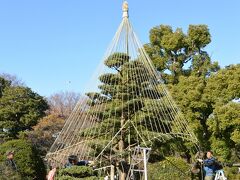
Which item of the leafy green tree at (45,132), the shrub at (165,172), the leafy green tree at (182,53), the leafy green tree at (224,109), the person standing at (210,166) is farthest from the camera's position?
the leafy green tree at (45,132)

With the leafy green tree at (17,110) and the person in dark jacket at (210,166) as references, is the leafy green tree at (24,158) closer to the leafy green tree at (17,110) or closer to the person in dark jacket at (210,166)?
the person in dark jacket at (210,166)

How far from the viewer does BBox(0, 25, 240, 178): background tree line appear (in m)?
20.9

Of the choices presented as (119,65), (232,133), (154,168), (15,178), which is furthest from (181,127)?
(232,133)

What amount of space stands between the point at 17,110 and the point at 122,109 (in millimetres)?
18555

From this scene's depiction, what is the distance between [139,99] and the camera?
1515 centimetres

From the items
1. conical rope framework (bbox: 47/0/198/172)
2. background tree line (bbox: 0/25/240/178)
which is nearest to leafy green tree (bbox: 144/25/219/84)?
background tree line (bbox: 0/25/240/178)

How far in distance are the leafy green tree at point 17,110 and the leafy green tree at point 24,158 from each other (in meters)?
16.5

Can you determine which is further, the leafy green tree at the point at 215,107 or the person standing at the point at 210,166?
the leafy green tree at the point at 215,107

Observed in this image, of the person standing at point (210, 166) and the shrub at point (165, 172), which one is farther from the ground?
the shrub at point (165, 172)

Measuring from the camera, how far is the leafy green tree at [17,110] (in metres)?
30.3

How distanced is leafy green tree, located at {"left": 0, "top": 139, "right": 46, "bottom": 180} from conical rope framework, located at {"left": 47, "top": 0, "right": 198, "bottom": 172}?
3.43ft

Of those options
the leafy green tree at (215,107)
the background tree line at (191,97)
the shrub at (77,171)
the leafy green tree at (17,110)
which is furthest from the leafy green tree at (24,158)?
the leafy green tree at (17,110)

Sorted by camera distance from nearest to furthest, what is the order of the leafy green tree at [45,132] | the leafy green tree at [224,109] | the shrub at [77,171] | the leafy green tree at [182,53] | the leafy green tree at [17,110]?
1. the shrub at [77,171]
2. the leafy green tree at [224,109]
3. the leafy green tree at [182,53]
4. the leafy green tree at [17,110]
5. the leafy green tree at [45,132]

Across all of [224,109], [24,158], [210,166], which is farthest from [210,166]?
[224,109]
